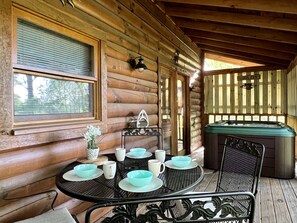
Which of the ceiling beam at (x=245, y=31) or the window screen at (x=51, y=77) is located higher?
the ceiling beam at (x=245, y=31)

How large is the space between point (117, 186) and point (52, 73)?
1.18m

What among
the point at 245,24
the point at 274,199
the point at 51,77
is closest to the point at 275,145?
the point at 274,199

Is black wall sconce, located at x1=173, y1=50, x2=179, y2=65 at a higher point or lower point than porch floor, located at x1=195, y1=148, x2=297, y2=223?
higher

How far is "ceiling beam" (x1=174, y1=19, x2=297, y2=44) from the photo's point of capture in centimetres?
430

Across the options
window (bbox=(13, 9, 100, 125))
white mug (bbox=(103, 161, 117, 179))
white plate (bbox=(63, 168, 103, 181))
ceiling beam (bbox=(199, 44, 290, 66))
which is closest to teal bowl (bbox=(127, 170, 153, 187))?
white mug (bbox=(103, 161, 117, 179))

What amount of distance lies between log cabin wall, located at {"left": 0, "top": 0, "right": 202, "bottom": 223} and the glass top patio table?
0.31 meters

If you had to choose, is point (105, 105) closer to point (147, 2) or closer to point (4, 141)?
point (4, 141)

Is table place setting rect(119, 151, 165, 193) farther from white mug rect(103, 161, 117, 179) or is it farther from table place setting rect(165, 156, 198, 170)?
table place setting rect(165, 156, 198, 170)

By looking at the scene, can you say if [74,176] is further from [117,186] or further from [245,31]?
[245,31]

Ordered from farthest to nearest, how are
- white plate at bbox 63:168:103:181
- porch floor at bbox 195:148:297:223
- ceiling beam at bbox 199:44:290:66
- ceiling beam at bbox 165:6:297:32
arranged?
ceiling beam at bbox 199:44:290:66 < ceiling beam at bbox 165:6:297:32 < porch floor at bbox 195:148:297:223 < white plate at bbox 63:168:103:181

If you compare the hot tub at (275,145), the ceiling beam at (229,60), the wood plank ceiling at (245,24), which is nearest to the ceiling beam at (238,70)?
the wood plank ceiling at (245,24)

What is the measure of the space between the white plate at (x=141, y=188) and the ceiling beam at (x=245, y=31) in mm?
4221

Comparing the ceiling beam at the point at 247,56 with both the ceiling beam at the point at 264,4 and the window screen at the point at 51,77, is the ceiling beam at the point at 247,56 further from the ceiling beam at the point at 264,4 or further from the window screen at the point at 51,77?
the window screen at the point at 51,77

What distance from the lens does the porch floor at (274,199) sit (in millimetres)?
2527
